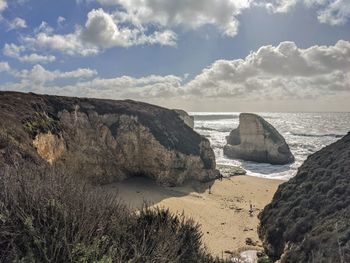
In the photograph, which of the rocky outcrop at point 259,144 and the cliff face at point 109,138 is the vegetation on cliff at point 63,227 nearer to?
the cliff face at point 109,138

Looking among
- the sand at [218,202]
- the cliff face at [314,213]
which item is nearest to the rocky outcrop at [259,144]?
the sand at [218,202]

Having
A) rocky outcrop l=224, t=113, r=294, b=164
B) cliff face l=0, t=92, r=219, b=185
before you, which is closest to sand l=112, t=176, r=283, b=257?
cliff face l=0, t=92, r=219, b=185

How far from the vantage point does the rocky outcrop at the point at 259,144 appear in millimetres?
51031

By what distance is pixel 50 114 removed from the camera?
86.8 feet

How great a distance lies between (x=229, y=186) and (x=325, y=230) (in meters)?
20.8

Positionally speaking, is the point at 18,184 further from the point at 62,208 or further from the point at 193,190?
the point at 193,190

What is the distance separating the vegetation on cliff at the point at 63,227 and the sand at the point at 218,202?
998cm

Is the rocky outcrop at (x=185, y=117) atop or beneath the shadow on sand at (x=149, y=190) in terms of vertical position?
atop

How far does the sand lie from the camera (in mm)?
20750

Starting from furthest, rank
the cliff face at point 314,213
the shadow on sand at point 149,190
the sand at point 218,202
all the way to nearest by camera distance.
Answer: the shadow on sand at point 149,190 → the sand at point 218,202 → the cliff face at point 314,213

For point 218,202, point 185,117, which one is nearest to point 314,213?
point 218,202

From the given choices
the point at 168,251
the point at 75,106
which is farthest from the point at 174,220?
the point at 75,106

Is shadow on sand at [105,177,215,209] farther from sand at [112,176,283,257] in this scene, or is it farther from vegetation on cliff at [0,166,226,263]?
vegetation on cliff at [0,166,226,263]

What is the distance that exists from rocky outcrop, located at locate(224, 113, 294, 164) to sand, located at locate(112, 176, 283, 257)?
1362 centimetres
